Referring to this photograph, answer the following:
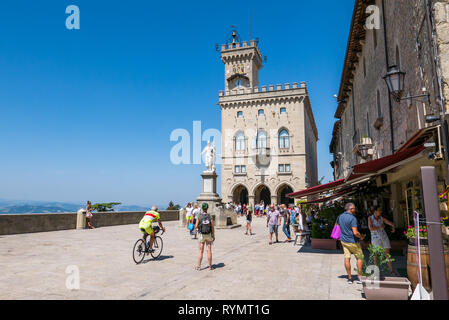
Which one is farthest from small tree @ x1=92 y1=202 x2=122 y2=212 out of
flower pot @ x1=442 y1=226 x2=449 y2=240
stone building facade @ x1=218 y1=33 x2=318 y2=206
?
flower pot @ x1=442 y1=226 x2=449 y2=240

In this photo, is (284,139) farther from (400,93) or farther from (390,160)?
(390,160)

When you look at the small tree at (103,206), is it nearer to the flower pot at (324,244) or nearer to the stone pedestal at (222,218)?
the stone pedestal at (222,218)

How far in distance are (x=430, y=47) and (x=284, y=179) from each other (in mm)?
34935

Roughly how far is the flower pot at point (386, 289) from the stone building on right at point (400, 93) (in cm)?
236

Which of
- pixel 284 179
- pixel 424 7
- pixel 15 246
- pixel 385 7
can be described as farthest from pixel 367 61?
pixel 284 179

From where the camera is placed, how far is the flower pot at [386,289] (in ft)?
15.2

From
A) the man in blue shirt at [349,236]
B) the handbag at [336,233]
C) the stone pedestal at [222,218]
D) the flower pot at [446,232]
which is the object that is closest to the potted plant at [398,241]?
the handbag at [336,233]

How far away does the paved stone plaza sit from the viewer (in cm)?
543

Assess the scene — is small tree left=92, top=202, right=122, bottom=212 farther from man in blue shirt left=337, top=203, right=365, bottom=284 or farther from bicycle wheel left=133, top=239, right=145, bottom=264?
man in blue shirt left=337, top=203, right=365, bottom=284

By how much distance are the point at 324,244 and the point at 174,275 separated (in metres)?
6.28

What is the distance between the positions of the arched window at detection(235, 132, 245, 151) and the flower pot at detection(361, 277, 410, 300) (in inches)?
1486
